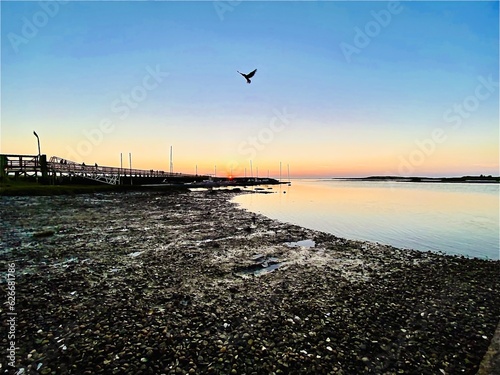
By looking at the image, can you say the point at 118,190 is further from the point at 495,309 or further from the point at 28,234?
the point at 495,309

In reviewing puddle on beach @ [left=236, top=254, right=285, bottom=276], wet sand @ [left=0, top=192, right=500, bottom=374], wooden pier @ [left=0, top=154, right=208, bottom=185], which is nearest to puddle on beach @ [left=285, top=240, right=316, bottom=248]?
wet sand @ [left=0, top=192, right=500, bottom=374]

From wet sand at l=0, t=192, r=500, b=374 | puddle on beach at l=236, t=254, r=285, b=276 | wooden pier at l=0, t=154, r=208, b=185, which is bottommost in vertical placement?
puddle on beach at l=236, t=254, r=285, b=276

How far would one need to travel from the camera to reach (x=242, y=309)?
766 cm

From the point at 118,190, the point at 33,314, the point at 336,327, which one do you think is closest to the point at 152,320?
the point at 33,314

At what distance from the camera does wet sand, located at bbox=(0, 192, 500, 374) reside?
17.9 ft

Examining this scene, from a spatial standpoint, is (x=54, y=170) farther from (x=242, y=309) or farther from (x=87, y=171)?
(x=242, y=309)

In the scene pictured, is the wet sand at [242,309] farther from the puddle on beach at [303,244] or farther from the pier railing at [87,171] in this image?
the pier railing at [87,171]

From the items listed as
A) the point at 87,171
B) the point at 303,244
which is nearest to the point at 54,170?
the point at 87,171

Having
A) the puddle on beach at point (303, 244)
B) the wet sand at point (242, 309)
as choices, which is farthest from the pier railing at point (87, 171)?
the puddle on beach at point (303, 244)

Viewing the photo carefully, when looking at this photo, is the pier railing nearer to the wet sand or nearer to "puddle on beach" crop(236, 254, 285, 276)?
the wet sand

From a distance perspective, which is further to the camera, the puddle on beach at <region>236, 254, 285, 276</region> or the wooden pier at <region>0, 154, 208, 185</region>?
the wooden pier at <region>0, 154, 208, 185</region>

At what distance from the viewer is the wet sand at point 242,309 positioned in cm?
547

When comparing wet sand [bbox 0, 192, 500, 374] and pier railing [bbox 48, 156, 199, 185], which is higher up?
pier railing [bbox 48, 156, 199, 185]

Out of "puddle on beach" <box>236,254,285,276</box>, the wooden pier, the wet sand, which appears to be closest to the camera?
the wet sand
